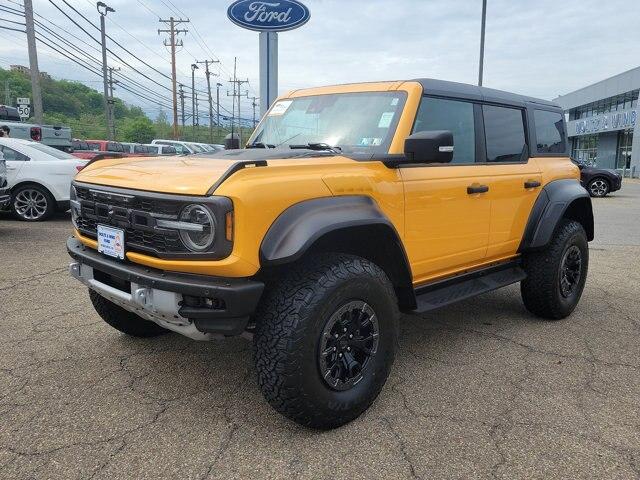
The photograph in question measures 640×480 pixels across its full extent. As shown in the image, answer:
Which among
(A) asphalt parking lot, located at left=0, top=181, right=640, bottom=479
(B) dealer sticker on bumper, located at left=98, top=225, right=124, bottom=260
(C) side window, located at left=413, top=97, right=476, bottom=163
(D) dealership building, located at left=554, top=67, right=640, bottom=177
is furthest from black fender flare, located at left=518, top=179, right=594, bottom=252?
(D) dealership building, located at left=554, top=67, right=640, bottom=177

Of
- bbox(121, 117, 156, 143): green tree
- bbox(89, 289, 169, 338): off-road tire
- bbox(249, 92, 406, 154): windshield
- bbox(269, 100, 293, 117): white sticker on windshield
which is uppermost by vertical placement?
bbox(121, 117, 156, 143): green tree

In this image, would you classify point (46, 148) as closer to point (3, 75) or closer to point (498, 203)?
point (498, 203)

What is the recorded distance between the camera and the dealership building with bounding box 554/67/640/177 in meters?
35.8

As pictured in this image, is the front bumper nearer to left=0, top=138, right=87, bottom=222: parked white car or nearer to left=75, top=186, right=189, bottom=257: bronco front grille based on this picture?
left=75, top=186, right=189, bottom=257: bronco front grille

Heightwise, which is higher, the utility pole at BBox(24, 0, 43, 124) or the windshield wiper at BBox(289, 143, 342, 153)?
the utility pole at BBox(24, 0, 43, 124)

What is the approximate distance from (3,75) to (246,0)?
188 ft

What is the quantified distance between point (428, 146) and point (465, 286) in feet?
4.27

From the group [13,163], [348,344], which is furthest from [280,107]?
[13,163]

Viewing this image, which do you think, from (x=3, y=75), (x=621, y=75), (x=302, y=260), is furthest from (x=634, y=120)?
(x=3, y=75)

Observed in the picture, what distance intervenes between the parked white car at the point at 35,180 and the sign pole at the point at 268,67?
3743 mm

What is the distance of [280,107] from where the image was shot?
4.15 metres

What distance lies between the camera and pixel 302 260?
265cm

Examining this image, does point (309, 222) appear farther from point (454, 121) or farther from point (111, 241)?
point (454, 121)

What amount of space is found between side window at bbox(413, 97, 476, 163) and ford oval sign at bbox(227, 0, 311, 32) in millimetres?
8377
